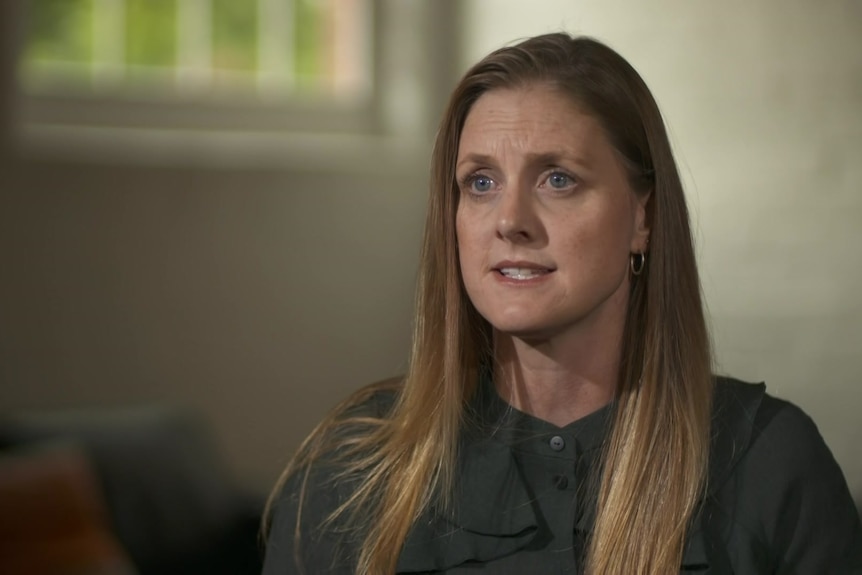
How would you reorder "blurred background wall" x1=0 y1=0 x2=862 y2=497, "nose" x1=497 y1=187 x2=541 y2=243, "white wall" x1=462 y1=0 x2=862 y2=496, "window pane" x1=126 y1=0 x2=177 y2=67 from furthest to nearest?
1. "window pane" x1=126 y1=0 x2=177 y2=67
2. "blurred background wall" x1=0 y1=0 x2=862 y2=497
3. "white wall" x1=462 y1=0 x2=862 y2=496
4. "nose" x1=497 y1=187 x2=541 y2=243

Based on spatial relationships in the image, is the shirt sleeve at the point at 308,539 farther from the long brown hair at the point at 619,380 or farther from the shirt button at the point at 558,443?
the shirt button at the point at 558,443

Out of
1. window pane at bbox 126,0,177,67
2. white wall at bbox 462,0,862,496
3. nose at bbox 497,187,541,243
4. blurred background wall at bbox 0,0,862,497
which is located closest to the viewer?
nose at bbox 497,187,541,243

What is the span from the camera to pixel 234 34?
3.04 m

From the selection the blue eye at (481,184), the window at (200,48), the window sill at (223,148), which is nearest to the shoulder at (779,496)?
the blue eye at (481,184)

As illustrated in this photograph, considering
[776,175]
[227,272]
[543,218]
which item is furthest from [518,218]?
[227,272]

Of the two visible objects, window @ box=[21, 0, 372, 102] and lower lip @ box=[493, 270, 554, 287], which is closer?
lower lip @ box=[493, 270, 554, 287]

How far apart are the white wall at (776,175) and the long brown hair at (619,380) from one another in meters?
0.80

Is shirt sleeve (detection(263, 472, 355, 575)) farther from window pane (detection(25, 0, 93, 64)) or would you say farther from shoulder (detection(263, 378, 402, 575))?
window pane (detection(25, 0, 93, 64))

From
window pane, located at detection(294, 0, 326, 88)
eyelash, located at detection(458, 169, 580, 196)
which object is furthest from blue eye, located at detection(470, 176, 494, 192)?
window pane, located at detection(294, 0, 326, 88)

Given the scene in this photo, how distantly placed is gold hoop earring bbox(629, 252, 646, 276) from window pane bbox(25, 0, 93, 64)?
6.27ft

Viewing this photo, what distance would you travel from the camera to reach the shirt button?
4.47ft

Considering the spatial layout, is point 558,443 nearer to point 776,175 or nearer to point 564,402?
point 564,402

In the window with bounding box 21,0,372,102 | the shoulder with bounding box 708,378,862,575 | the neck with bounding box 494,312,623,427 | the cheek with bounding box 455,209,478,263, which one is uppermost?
the window with bounding box 21,0,372,102

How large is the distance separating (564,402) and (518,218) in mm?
223
